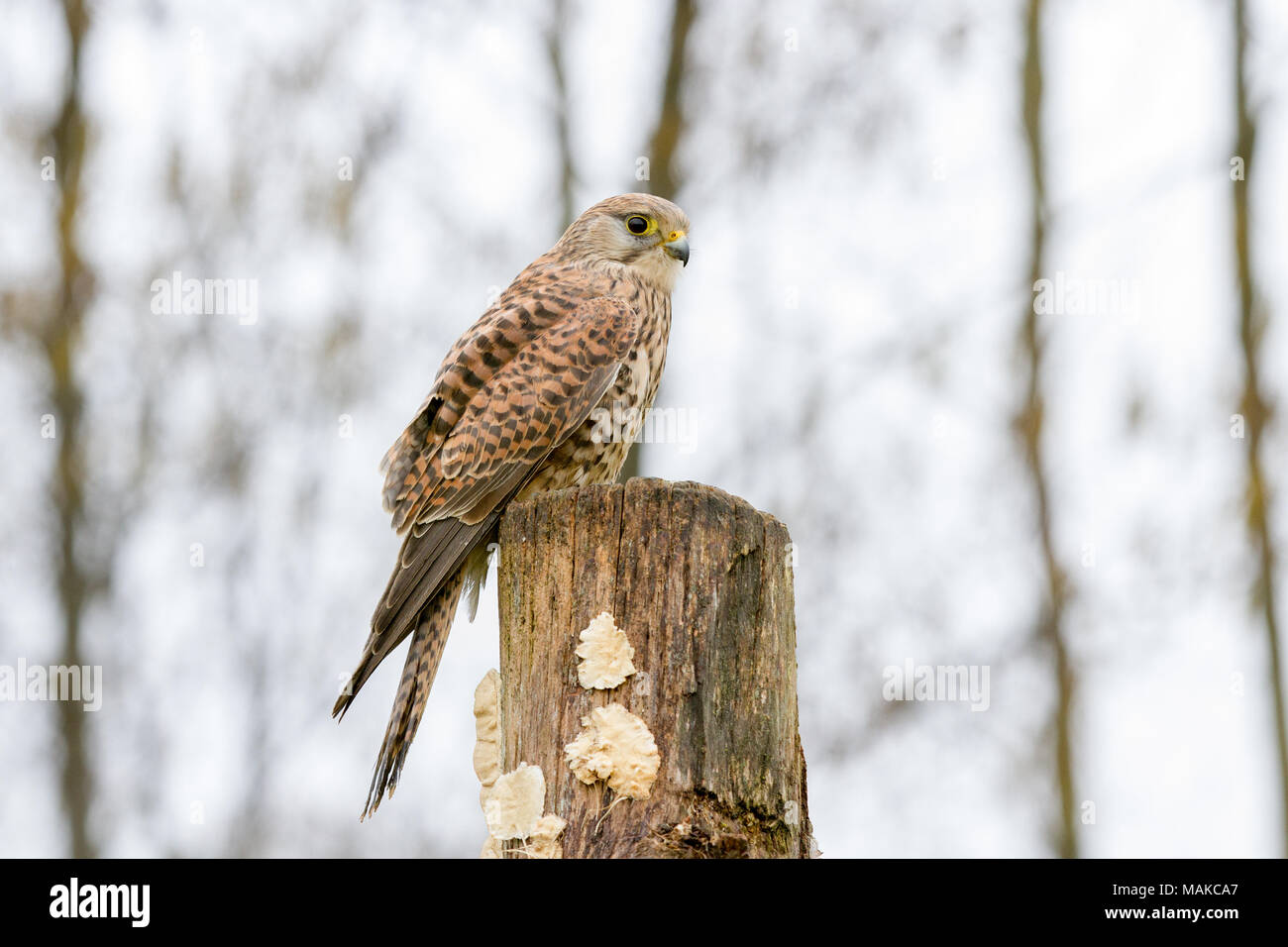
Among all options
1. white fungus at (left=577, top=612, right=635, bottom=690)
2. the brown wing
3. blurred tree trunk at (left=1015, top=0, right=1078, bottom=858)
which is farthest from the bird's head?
blurred tree trunk at (left=1015, top=0, right=1078, bottom=858)

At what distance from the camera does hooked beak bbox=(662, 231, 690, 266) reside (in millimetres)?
5590

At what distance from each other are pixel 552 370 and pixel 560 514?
144cm

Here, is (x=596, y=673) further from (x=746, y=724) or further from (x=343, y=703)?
(x=343, y=703)

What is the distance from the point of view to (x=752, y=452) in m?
9.34

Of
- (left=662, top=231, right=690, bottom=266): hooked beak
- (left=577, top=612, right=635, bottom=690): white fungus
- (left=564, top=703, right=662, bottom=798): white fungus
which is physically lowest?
(left=564, top=703, right=662, bottom=798): white fungus

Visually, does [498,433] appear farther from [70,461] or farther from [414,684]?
[70,461]

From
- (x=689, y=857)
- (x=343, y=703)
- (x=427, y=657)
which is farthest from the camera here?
(x=427, y=657)

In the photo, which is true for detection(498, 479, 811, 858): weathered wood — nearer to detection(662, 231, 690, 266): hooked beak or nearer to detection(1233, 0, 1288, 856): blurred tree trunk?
detection(662, 231, 690, 266): hooked beak

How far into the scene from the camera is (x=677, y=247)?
5594 millimetres

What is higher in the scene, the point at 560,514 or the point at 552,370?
the point at 552,370

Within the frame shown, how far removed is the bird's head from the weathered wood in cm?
233

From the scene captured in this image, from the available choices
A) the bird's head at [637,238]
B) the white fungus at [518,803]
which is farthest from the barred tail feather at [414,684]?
the bird's head at [637,238]
